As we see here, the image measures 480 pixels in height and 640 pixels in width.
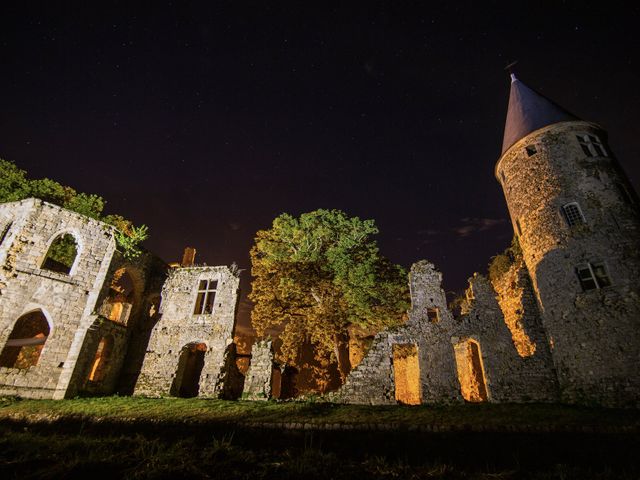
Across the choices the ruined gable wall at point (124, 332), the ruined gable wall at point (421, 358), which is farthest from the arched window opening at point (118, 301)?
the ruined gable wall at point (421, 358)

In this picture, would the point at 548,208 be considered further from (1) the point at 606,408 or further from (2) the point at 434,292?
(1) the point at 606,408

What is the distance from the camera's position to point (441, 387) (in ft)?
47.4

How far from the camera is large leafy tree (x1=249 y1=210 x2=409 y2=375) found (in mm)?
21031

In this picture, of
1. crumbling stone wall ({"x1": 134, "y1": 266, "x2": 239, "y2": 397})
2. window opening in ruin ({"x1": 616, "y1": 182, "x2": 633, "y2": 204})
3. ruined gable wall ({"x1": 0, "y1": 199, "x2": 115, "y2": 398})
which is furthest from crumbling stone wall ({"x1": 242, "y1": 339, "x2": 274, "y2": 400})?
window opening in ruin ({"x1": 616, "y1": 182, "x2": 633, "y2": 204})

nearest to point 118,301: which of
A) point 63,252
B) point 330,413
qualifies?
point 63,252

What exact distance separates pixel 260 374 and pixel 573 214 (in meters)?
17.2

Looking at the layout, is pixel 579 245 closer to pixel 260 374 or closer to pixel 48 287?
pixel 260 374

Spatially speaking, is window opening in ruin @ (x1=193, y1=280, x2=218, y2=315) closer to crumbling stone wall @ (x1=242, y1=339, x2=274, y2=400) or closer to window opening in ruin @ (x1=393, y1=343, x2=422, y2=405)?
crumbling stone wall @ (x1=242, y1=339, x2=274, y2=400)

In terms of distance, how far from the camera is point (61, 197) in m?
26.2

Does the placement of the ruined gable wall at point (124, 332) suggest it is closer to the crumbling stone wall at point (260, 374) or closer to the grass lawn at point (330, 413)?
the grass lawn at point (330, 413)

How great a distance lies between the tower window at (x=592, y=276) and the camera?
14023mm

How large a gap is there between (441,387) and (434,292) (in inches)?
173

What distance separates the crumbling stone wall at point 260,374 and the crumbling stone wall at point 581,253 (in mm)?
13034

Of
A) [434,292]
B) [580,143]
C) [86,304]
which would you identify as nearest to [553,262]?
[434,292]
